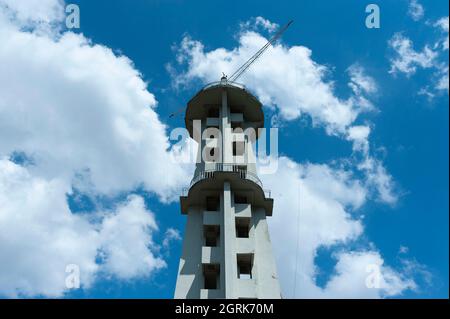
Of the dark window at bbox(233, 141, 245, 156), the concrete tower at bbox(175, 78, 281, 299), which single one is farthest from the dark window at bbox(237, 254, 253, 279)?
Result: the dark window at bbox(233, 141, 245, 156)

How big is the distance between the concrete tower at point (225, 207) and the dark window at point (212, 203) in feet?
0.35

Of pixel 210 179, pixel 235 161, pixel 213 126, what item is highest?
pixel 213 126

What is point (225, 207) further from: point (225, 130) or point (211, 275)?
point (225, 130)

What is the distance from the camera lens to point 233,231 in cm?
4681

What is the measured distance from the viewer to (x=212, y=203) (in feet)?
172

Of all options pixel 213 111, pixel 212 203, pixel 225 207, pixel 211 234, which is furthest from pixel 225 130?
pixel 211 234

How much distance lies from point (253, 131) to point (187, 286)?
74.4 feet

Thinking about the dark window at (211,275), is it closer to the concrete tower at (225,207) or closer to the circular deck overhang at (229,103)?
the concrete tower at (225,207)

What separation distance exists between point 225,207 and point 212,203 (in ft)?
13.3

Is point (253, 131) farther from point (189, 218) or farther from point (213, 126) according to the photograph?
point (189, 218)

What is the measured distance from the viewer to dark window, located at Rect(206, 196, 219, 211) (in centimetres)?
5203

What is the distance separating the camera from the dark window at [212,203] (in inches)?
2048

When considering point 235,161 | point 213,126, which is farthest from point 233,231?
point 213,126
